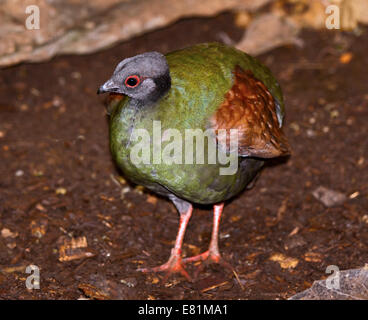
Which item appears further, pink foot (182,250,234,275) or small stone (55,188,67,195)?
small stone (55,188,67,195)

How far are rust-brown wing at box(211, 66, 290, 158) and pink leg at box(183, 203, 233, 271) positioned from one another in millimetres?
819

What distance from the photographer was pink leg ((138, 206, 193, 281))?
4883 millimetres

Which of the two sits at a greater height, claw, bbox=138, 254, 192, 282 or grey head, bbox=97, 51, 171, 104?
grey head, bbox=97, 51, 171, 104

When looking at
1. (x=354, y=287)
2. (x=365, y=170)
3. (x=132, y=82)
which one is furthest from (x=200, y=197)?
(x=365, y=170)

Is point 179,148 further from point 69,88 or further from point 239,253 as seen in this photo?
point 69,88

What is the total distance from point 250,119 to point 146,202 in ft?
5.05

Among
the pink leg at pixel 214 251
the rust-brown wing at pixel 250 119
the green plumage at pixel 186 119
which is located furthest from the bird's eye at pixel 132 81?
the pink leg at pixel 214 251

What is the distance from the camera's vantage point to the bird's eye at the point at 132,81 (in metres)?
4.16

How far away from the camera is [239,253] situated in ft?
16.5

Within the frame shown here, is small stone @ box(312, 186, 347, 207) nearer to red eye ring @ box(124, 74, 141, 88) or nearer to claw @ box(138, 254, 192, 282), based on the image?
claw @ box(138, 254, 192, 282)

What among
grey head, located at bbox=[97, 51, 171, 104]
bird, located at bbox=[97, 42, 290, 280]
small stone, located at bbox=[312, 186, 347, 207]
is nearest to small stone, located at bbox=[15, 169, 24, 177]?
bird, located at bbox=[97, 42, 290, 280]

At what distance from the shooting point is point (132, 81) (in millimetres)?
4180

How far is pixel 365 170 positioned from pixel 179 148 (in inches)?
92.3

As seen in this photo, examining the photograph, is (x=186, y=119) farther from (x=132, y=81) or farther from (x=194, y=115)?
(x=132, y=81)
